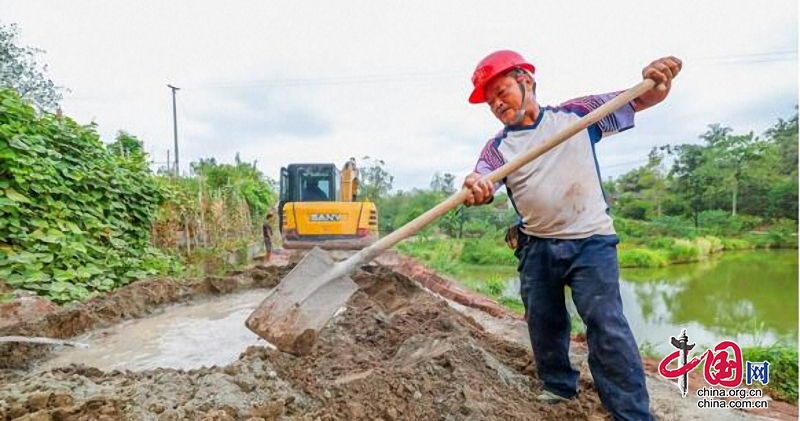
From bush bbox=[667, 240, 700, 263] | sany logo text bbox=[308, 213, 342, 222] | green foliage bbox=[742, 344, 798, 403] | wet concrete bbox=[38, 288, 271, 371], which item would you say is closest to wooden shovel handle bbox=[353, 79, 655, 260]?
wet concrete bbox=[38, 288, 271, 371]

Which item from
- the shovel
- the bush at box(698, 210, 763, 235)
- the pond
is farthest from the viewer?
the bush at box(698, 210, 763, 235)

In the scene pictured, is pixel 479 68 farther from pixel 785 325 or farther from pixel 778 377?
pixel 785 325

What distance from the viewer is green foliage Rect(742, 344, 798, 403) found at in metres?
2.75

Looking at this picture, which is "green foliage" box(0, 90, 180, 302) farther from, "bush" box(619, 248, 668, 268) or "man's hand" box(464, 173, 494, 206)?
"bush" box(619, 248, 668, 268)

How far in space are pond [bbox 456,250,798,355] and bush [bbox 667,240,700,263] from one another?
39cm

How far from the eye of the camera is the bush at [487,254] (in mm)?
10859

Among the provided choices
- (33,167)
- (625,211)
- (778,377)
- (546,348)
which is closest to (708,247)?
(625,211)

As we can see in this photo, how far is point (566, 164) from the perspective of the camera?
176cm

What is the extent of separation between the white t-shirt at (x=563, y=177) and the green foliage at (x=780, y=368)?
1.99 m

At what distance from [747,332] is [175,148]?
21.3 metres

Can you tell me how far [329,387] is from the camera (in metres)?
1.90

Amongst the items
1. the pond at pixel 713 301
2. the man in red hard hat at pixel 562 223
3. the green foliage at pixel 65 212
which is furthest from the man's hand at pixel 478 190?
the green foliage at pixel 65 212

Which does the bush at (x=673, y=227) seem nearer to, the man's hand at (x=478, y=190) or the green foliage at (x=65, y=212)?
the man's hand at (x=478, y=190)

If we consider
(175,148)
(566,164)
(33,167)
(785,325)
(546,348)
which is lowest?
(785,325)
